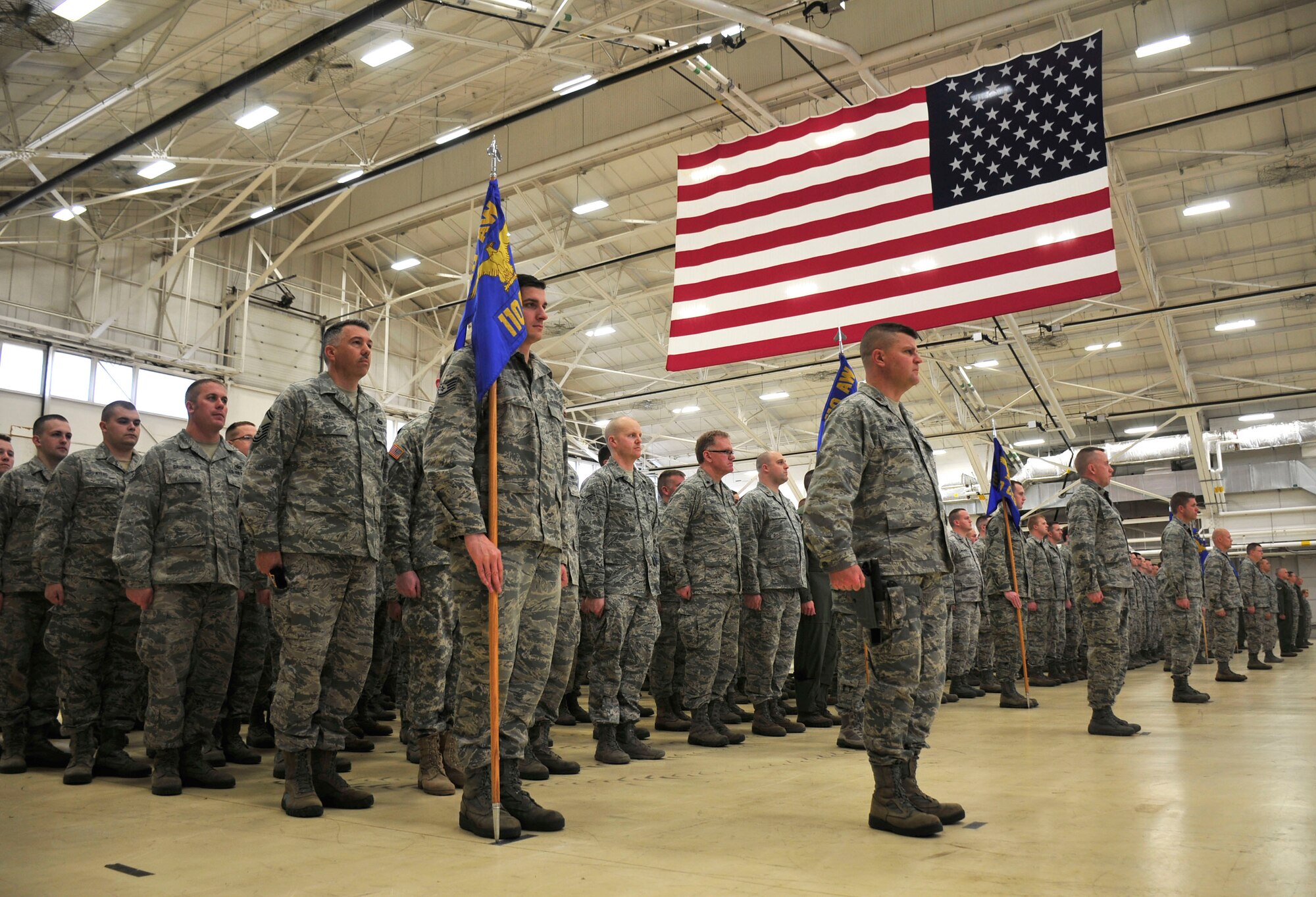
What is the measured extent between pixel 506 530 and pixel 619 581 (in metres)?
1.62

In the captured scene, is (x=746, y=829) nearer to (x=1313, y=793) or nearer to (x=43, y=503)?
(x=1313, y=793)

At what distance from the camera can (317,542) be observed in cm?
291

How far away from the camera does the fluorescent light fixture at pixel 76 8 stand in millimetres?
7352

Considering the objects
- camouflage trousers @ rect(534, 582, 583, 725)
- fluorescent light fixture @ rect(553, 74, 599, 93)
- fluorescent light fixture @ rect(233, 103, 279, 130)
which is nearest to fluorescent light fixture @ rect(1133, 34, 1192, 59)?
fluorescent light fixture @ rect(553, 74, 599, 93)

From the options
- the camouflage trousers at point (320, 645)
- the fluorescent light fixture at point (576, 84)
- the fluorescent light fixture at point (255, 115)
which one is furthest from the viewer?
the fluorescent light fixture at point (255, 115)

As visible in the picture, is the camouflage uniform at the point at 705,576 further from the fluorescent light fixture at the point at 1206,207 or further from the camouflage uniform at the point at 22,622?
the fluorescent light fixture at the point at 1206,207

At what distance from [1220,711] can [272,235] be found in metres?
15.0

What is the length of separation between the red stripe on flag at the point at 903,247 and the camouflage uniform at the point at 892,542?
9.60ft

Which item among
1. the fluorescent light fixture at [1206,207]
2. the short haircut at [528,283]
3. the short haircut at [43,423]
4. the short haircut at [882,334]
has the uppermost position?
the fluorescent light fixture at [1206,207]

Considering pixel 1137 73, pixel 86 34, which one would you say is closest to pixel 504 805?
pixel 86 34

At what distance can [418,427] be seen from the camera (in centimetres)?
410

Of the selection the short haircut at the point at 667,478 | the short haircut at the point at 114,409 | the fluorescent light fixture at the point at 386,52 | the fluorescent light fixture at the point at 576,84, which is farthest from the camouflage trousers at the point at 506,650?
the fluorescent light fixture at the point at 386,52

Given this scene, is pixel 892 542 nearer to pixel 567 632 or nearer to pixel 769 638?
pixel 567 632

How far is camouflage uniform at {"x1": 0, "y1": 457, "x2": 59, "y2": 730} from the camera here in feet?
12.6
